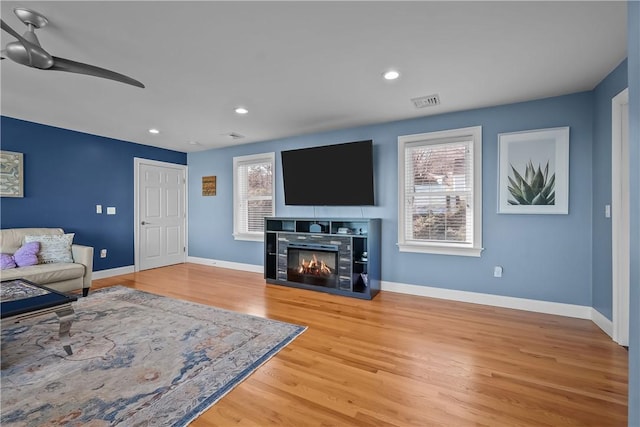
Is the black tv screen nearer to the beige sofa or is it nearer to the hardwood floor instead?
the hardwood floor

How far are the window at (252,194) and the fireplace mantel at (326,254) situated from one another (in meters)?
0.70

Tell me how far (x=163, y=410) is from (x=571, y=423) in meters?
2.26

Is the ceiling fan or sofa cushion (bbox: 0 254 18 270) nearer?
the ceiling fan

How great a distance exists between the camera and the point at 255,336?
2.57 m

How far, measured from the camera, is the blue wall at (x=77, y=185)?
3.87 metres

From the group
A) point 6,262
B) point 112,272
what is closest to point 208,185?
point 112,272

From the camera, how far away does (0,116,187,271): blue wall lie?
387cm

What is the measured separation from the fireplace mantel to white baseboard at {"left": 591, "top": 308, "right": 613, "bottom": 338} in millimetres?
2225

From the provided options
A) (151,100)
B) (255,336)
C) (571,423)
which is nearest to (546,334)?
(571,423)

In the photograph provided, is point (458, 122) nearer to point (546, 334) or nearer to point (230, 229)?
point (546, 334)

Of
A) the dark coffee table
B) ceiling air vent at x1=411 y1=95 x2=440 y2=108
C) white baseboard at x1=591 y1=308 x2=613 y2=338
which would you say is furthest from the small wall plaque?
white baseboard at x1=591 y1=308 x2=613 y2=338

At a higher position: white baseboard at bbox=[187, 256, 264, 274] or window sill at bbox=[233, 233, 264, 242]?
window sill at bbox=[233, 233, 264, 242]

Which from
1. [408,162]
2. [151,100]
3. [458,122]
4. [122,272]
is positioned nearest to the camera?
[151,100]

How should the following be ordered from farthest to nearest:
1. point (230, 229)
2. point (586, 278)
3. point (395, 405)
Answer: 1. point (230, 229)
2. point (586, 278)
3. point (395, 405)
